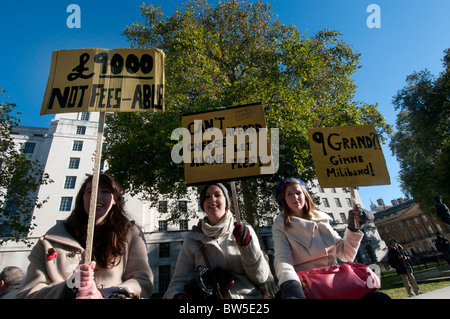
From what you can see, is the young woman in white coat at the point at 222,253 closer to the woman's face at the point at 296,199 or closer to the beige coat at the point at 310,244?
the beige coat at the point at 310,244

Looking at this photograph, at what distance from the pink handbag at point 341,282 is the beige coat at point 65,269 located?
1.59 metres

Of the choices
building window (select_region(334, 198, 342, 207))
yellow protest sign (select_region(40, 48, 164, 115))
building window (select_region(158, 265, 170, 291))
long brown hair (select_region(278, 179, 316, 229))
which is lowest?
building window (select_region(158, 265, 170, 291))

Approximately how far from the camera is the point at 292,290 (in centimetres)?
204

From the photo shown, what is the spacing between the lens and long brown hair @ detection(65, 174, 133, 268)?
2.46 m

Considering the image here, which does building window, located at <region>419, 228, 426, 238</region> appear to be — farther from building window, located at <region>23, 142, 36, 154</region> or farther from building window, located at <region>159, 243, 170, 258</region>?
building window, located at <region>23, 142, 36, 154</region>

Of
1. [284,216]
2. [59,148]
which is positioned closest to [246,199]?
[284,216]

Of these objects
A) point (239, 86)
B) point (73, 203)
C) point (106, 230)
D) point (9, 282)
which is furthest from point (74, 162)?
point (106, 230)

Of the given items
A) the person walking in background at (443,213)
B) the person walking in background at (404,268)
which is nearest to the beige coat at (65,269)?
the person walking in background at (443,213)

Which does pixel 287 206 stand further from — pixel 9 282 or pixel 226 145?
pixel 9 282

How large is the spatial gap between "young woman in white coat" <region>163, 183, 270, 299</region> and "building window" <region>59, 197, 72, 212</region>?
3398cm

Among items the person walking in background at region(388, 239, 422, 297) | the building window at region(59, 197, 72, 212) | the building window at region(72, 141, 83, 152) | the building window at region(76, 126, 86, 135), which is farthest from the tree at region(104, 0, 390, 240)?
the building window at region(76, 126, 86, 135)

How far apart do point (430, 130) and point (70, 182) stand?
40.9 meters

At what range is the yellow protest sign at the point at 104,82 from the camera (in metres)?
3.17

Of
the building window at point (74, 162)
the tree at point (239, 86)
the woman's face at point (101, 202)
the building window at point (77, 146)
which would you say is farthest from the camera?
the building window at point (77, 146)
